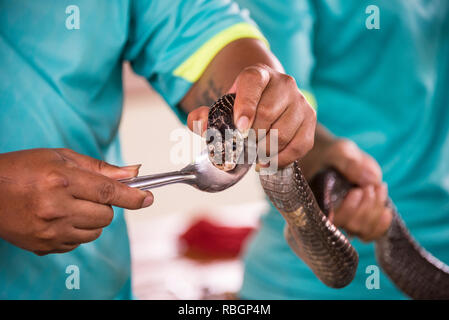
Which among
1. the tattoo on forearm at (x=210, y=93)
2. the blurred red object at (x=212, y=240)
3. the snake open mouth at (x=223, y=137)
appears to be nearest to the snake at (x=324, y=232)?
the snake open mouth at (x=223, y=137)

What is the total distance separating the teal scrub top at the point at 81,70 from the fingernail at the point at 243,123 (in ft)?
0.54

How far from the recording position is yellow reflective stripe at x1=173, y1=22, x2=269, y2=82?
1.54 feet

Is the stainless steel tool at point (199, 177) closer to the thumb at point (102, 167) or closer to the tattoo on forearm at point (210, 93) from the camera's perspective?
the thumb at point (102, 167)

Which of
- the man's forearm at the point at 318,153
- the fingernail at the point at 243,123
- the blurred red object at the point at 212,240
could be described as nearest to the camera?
the fingernail at the point at 243,123

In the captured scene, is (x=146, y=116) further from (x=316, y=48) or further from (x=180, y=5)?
(x=180, y=5)

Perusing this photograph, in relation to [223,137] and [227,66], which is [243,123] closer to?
[223,137]

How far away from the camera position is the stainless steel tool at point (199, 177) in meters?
0.35

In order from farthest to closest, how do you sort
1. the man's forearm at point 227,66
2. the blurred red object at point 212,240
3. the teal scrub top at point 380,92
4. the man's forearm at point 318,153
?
the blurred red object at point 212,240
the teal scrub top at point 380,92
the man's forearm at point 318,153
the man's forearm at point 227,66

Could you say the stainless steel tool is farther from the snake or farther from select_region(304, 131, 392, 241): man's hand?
select_region(304, 131, 392, 241): man's hand

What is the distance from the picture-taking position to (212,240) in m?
1.38

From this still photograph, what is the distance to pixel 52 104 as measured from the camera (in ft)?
1.58

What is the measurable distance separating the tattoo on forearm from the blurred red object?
0.87 meters

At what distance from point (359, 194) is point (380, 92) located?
0.23 m

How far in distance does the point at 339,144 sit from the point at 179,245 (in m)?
0.83
